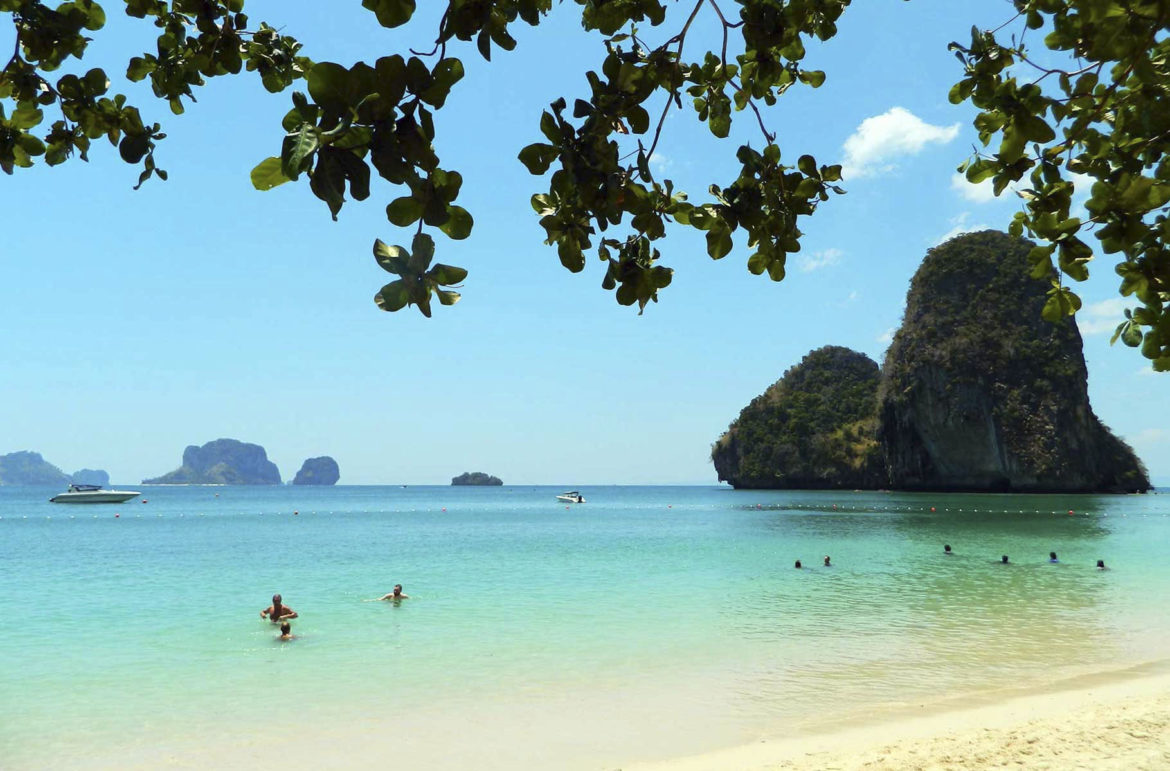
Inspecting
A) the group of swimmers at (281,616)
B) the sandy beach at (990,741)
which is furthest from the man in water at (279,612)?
the sandy beach at (990,741)

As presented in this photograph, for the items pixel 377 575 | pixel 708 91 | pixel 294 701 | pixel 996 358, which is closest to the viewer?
pixel 708 91

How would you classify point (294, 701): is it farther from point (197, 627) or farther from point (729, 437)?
point (729, 437)

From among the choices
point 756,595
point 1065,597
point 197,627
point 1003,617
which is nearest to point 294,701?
point 197,627

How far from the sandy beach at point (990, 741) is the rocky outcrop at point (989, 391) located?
272 ft

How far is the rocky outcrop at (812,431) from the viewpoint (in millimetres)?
108938

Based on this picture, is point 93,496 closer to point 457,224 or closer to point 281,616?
point 281,616

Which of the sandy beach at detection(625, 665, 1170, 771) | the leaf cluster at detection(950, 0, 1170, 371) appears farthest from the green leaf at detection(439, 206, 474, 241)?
the sandy beach at detection(625, 665, 1170, 771)

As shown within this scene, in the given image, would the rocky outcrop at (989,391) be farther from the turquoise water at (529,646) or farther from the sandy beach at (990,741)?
the sandy beach at (990,741)

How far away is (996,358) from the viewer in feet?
282

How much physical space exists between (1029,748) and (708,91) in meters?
8.43

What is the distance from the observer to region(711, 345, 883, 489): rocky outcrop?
10894 centimetres

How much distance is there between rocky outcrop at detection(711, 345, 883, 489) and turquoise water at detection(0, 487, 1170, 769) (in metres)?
78.0

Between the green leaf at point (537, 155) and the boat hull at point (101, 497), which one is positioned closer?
the green leaf at point (537, 155)

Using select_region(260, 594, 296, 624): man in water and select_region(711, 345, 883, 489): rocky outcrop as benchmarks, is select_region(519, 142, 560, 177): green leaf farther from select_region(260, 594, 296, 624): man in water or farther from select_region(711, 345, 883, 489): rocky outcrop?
select_region(711, 345, 883, 489): rocky outcrop
